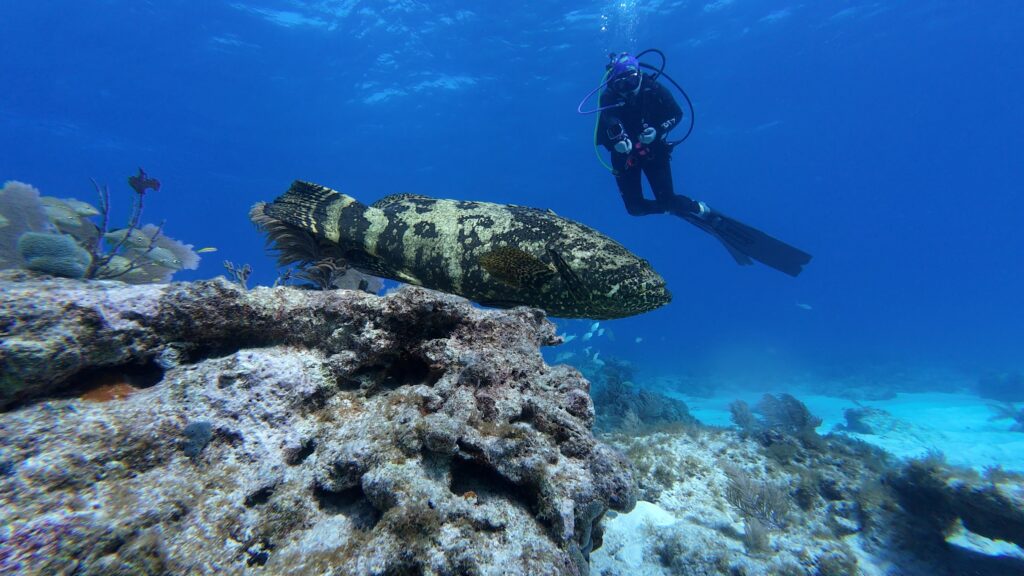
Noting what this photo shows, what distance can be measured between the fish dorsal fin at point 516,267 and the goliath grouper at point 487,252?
0.01 m

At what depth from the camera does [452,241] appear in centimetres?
430

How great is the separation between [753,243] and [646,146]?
4.79 meters

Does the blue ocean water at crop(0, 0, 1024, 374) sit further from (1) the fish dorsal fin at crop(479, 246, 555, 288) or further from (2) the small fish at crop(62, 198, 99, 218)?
(1) the fish dorsal fin at crop(479, 246, 555, 288)

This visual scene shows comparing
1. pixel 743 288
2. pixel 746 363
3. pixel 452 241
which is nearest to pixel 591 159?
pixel 746 363

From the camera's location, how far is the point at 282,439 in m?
2.30

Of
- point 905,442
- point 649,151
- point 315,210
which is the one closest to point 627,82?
point 649,151

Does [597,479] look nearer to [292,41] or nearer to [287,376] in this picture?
[287,376]

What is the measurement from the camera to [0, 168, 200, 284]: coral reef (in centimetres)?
553

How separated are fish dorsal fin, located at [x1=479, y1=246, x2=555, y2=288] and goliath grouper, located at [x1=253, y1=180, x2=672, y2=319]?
0.03 ft

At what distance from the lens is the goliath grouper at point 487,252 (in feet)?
13.3

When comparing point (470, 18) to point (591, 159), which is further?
point (591, 159)

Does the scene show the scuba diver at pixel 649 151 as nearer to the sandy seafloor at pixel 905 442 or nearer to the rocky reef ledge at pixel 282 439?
the sandy seafloor at pixel 905 442

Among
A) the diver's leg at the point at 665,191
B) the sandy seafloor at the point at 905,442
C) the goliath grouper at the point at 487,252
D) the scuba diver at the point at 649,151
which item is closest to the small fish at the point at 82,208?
the goliath grouper at the point at 487,252

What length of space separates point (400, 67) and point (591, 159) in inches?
1502
